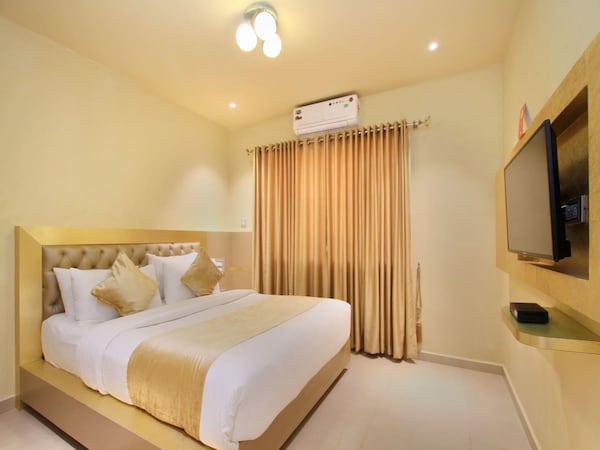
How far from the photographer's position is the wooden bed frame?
57.2 inches

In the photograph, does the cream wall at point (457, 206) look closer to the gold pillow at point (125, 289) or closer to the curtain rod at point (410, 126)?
the curtain rod at point (410, 126)

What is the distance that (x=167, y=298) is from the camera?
276cm

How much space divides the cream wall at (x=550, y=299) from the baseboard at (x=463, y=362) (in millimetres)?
340

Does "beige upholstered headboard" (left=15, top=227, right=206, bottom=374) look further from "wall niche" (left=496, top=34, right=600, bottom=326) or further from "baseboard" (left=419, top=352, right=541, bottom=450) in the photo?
"baseboard" (left=419, top=352, right=541, bottom=450)

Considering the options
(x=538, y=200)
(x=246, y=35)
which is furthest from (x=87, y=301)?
(x=538, y=200)

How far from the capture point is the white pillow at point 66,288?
2.24 metres

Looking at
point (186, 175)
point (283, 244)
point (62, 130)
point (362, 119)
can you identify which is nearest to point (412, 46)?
point (362, 119)

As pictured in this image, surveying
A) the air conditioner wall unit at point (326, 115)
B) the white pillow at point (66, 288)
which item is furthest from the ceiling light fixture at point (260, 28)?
the white pillow at point (66, 288)

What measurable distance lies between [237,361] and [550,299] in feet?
5.38

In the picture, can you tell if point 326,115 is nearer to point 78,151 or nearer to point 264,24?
point 264,24

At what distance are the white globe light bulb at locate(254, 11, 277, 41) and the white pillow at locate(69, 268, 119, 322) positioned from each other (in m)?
2.33

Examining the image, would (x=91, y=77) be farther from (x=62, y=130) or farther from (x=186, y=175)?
(x=186, y=175)

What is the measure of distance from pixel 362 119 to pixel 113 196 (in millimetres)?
2857

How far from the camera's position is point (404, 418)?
6.74 ft
